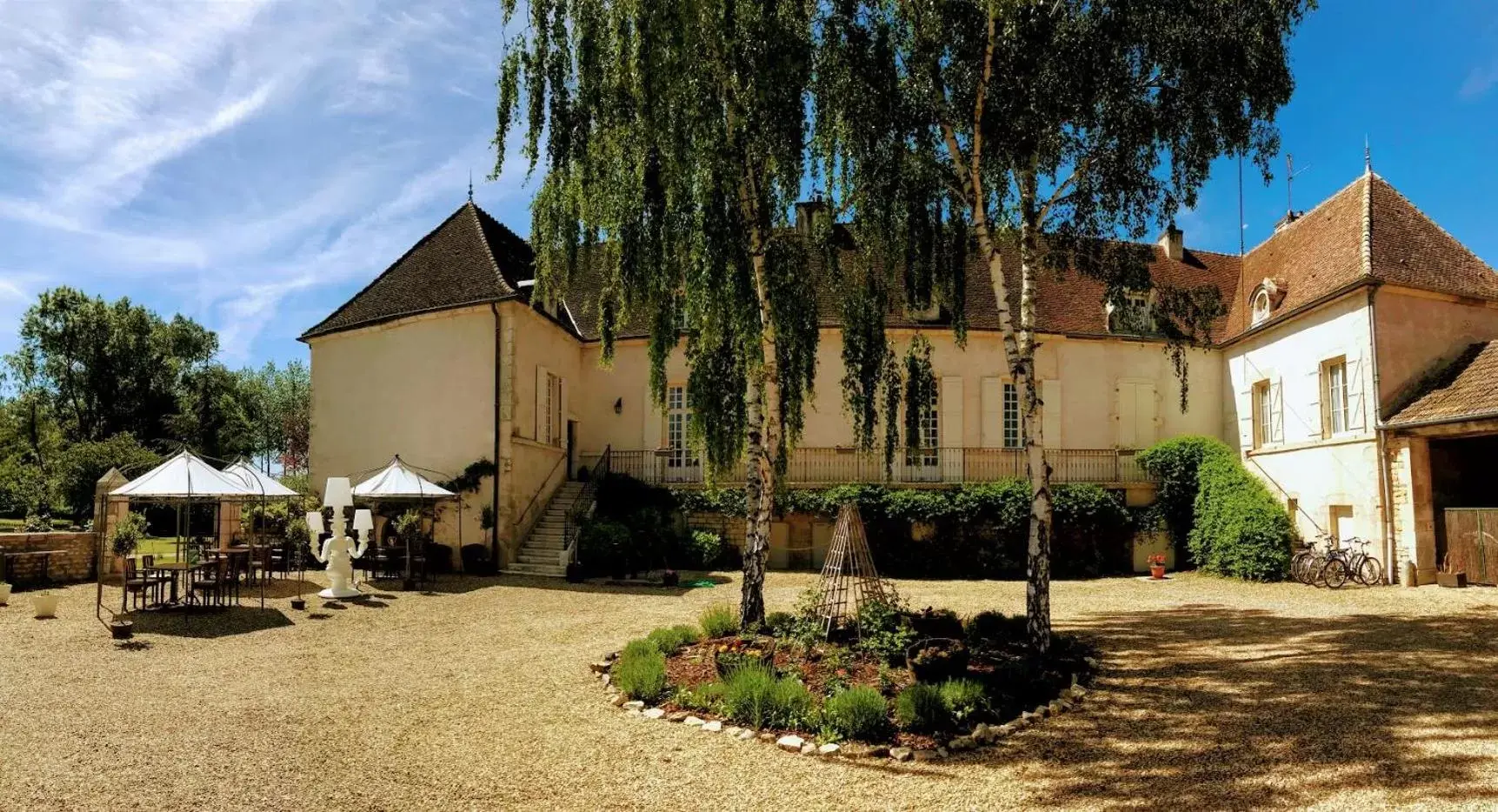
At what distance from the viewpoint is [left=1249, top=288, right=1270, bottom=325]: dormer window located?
19344 mm

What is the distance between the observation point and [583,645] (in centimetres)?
953

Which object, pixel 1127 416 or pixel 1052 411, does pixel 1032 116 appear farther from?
pixel 1127 416

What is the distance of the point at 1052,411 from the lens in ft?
69.5

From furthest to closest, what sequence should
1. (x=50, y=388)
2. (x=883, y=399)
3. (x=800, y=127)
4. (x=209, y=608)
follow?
1. (x=50, y=388)
2. (x=209, y=608)
3. (x=883, y=399)
4. (x=800, y=127)

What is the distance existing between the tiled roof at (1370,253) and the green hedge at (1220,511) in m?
3.45

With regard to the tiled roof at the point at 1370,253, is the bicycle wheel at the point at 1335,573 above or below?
below

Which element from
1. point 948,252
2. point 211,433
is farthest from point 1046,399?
point 211,433

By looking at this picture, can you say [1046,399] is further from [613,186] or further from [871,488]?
[613,186]

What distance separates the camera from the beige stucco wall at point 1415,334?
15.6 metres

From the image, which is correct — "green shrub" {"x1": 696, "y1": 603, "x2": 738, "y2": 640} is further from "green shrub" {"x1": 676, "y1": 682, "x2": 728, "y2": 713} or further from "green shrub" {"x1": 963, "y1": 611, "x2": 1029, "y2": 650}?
"green shrub" {"x1": 963, "y1": 611, "x2": 1029, "y2": 650}

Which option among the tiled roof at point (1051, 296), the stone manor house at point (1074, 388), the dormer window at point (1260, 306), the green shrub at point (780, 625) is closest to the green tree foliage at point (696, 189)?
the green shrub at point (780, 625)

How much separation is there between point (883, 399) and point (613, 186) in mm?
3608

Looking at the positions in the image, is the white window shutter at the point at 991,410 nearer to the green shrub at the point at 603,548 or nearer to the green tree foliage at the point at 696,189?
the green shrub at the point at 603,548

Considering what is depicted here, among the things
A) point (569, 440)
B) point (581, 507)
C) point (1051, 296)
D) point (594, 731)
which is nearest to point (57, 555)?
point (581, 507)
